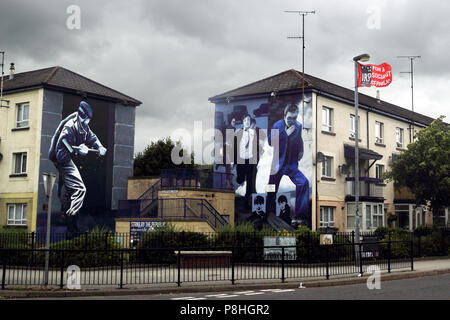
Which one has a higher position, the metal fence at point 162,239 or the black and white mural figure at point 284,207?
the black and white mural figure at point 284,207

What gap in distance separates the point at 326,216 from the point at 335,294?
19.5 metres

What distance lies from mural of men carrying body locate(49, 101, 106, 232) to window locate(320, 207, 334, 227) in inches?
569

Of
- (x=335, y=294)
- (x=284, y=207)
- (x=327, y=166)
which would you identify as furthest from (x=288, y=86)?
(x=335, y=294)

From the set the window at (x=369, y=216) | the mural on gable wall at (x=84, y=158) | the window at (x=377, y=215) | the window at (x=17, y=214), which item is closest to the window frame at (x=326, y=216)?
the window at (x=369, y=216)

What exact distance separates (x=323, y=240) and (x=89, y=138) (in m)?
17.8

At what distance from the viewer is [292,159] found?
33.5 metres

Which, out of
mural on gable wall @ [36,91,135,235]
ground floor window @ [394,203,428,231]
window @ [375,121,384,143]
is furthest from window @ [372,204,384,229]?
mural on gable wall @ [36,91,135,235]

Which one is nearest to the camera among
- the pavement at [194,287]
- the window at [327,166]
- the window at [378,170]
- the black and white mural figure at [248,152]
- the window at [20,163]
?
the pavement at [194,287]

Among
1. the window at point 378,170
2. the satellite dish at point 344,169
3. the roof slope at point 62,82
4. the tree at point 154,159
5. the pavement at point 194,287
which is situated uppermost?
the roof slope at point 62,82

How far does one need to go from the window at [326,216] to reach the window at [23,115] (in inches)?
724

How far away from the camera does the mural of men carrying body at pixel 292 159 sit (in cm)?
3247

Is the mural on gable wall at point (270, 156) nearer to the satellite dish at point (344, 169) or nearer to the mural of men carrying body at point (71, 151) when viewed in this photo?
the satellite dish at point (344, 169)
